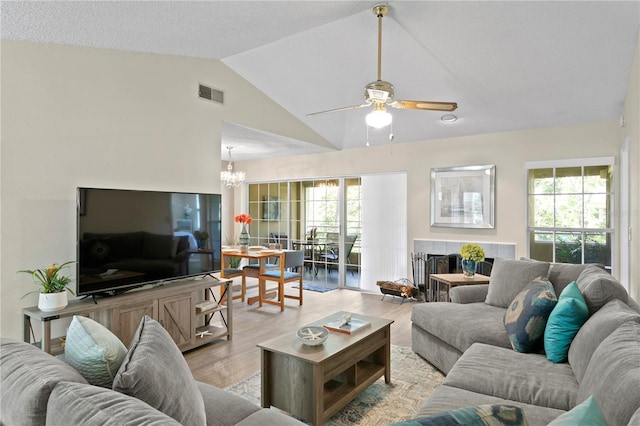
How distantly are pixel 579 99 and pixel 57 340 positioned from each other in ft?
17.9

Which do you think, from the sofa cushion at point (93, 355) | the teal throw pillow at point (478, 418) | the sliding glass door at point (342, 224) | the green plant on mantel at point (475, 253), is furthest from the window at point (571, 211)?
the sofa cushion at point (93, 355)

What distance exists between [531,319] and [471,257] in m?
1.85

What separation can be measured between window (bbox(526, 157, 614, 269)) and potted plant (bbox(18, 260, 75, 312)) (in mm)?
5121

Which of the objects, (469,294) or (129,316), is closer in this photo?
(129,316)

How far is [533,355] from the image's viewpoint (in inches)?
92.4

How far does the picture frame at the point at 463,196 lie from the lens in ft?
17.1

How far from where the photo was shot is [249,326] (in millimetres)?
4398

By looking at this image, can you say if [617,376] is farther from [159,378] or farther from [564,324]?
[159,378]

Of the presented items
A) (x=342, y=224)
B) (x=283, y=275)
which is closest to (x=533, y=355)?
(x=283, y=275)

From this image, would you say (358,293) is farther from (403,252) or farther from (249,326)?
(249,326)

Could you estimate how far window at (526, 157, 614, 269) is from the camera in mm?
4520

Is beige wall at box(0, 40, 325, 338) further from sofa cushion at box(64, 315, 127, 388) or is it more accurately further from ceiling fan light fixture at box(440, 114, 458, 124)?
ceiling fan light fixture at box(440, 114, 458, 124)

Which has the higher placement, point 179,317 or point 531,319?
point 531,319

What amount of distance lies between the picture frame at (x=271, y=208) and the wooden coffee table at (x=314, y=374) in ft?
16.1
